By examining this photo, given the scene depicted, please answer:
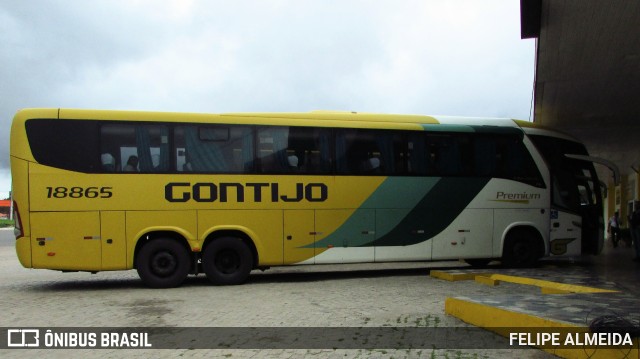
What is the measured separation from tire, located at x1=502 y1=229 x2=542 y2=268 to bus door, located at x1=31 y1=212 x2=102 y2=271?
8.70m

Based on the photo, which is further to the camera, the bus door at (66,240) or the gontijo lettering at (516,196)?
the gontijo lettering at (516,196)

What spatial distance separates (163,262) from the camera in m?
10.0

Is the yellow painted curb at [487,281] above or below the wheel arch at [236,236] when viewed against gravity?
below

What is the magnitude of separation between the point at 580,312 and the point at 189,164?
280 inches

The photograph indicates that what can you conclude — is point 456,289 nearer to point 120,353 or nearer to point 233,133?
point 233,133

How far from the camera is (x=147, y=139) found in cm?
1001

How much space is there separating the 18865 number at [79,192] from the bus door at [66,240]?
33 centimetres

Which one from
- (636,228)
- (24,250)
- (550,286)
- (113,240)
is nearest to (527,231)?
(550,286)

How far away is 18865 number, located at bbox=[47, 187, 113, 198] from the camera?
960cm

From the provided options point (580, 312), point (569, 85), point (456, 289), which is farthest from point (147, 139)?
point (569, 85)

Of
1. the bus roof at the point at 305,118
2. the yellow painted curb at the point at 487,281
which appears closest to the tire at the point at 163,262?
the bus roof at the point at 305,118

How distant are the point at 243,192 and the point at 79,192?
2.98 metres

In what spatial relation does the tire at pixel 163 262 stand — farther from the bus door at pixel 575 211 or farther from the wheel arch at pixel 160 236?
the bus door at pixel 575 211

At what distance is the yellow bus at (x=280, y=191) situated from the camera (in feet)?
31.7
